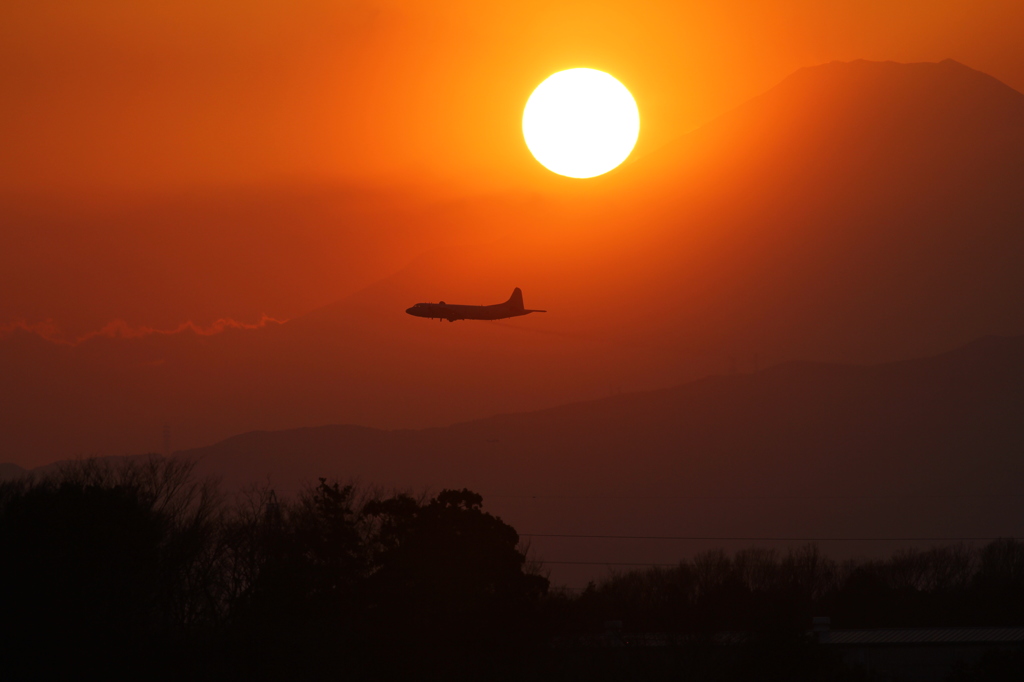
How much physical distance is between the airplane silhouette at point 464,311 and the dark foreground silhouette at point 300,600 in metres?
40.8

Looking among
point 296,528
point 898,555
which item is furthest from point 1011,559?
point 296,528

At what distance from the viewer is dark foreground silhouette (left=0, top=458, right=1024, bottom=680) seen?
183 ft

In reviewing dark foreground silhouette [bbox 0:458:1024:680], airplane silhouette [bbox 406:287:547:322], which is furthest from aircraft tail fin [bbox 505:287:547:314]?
dark foreground silhouette [bbox 0:458:1024:680]

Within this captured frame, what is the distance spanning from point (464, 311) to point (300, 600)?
6518cm

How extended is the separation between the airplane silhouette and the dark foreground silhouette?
4076cm

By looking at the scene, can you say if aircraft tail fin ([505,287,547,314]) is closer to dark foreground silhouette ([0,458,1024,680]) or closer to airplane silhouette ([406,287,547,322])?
airplane silhouette ([406,287,547,322])

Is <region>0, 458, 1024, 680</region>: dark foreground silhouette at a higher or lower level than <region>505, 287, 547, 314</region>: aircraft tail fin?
lower

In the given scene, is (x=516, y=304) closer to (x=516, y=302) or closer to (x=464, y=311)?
(x=516, y=302)

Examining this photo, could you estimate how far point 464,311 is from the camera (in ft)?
406

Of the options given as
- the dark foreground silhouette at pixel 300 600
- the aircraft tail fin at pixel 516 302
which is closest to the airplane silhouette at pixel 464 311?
the aircraft tail fin at pixel 516 302

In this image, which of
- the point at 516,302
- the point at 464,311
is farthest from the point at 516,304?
the point at 464,311

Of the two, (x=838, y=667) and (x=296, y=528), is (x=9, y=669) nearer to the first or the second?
(x=296, y=528)

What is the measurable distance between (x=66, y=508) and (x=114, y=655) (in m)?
9.57

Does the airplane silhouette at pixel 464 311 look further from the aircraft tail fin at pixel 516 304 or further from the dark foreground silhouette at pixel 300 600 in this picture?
the dark foreground silhouette at pixel 300 600
